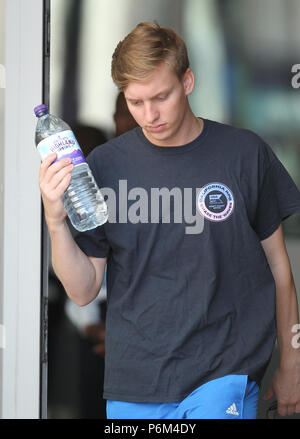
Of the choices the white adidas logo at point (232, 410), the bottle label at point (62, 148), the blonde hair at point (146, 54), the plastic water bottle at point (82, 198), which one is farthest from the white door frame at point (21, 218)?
the white adidas logo at point (232, 410)

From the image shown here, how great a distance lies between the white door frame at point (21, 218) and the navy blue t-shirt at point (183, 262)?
0.65 metres

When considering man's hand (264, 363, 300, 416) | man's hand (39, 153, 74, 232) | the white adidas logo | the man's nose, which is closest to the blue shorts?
the white adidas logo

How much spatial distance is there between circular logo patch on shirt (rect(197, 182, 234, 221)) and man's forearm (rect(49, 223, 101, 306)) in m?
0.37

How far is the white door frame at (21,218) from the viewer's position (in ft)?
9.00

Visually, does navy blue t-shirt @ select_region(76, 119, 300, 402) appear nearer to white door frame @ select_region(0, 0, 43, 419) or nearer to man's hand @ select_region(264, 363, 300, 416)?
man's hand @ select_region(264, 363, 300, 416)

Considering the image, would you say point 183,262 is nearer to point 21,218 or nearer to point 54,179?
point 54,179

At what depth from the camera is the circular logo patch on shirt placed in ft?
6.91

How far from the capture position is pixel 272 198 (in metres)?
2.22

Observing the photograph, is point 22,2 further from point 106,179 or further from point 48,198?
point 48,198

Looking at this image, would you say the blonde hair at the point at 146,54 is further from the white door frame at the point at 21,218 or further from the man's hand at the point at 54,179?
the white door frame at the point at 21,218

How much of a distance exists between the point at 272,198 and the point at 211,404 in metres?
0.64

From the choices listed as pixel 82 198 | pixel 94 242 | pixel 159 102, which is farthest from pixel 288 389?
pixel 159 102
